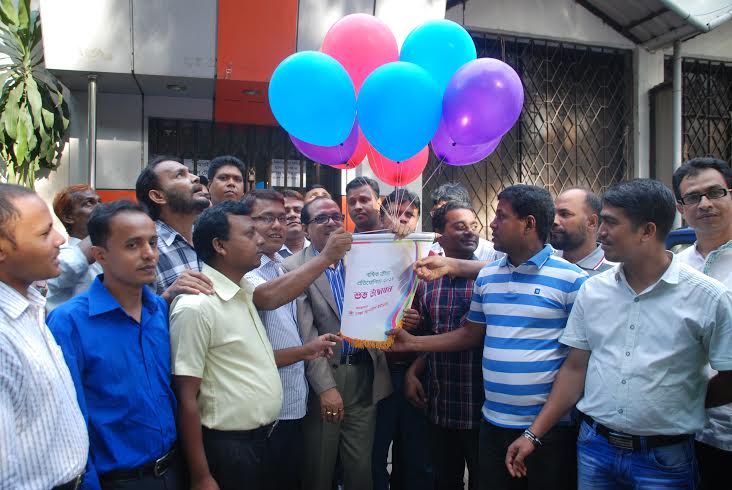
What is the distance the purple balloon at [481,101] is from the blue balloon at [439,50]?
0.95ft

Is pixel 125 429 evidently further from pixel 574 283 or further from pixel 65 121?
pixel 65 121

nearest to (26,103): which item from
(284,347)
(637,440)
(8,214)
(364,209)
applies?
(364,209)

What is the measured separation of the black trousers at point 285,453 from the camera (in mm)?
2318

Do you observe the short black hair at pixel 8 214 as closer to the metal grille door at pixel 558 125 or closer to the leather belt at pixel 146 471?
the leather belt at pixel 146 471

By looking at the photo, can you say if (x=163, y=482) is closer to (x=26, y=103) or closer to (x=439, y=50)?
(x=439, y=50)

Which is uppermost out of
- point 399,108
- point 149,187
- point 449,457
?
point 399,108

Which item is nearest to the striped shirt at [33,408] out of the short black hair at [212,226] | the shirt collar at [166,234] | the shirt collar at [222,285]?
the shirt collar at [222,285]

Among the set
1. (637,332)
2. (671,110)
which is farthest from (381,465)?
(671,110)

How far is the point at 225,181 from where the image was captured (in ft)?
11.1

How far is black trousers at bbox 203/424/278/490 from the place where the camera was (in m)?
2.09

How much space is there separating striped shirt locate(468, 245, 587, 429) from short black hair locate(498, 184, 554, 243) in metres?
0.12

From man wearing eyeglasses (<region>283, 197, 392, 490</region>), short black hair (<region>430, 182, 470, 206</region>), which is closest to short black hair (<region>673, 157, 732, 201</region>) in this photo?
short black hair (<region>430, 182, 470, 206</region>)

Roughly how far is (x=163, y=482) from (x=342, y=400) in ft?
3.46

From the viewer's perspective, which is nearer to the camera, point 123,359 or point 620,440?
point 123,359
